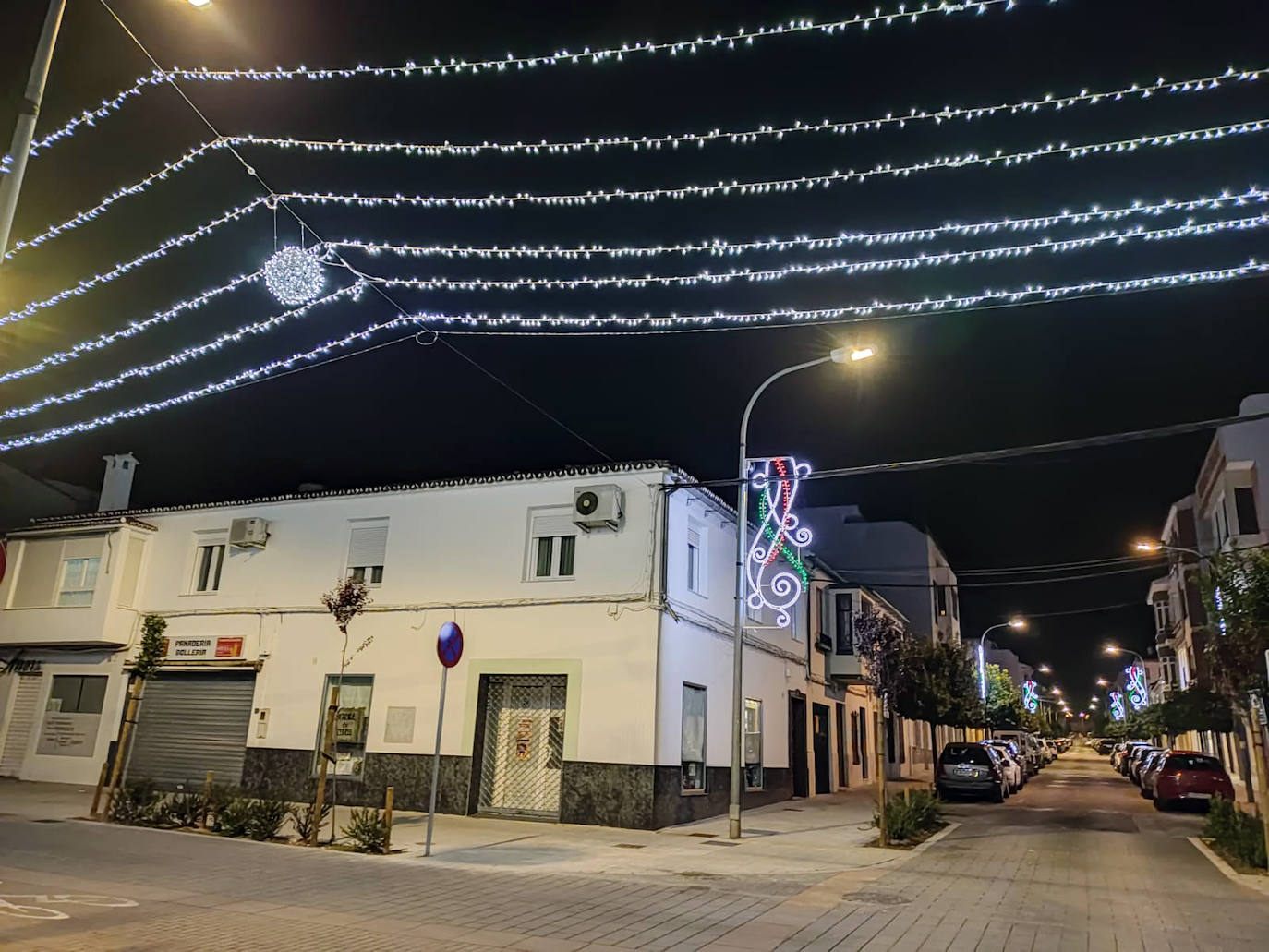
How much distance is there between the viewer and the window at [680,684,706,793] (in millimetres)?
16984

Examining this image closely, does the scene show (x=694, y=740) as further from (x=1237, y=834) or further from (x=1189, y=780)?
(x=1189, y=780)

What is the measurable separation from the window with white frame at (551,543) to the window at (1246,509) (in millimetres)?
26751

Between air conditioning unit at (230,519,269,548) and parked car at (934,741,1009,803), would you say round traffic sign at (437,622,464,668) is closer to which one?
air conditioning unit at (230,519,269,548)

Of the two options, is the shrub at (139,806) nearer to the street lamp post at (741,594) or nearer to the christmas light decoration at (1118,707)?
the street lamp post at (741,594)

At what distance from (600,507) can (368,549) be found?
5.84m

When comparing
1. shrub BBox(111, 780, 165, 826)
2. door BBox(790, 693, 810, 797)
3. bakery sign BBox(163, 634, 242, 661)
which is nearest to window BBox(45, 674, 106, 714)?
bakery sign BBox(163, 634, 242, 661)

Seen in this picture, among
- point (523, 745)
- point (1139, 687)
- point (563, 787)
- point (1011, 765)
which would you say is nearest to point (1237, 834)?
point (563, 787)

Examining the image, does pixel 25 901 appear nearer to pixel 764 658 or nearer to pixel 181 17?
pixel 181 17

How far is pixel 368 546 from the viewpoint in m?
19.3

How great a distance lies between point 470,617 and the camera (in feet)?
57.6

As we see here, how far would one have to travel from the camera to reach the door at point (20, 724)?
69.5ft

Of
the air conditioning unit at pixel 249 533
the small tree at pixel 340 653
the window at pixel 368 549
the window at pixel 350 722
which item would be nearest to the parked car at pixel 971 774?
the window at pixel 350 722

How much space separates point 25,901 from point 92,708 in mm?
15284

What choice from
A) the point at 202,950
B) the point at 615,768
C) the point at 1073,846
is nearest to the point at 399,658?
the point at 615,768
